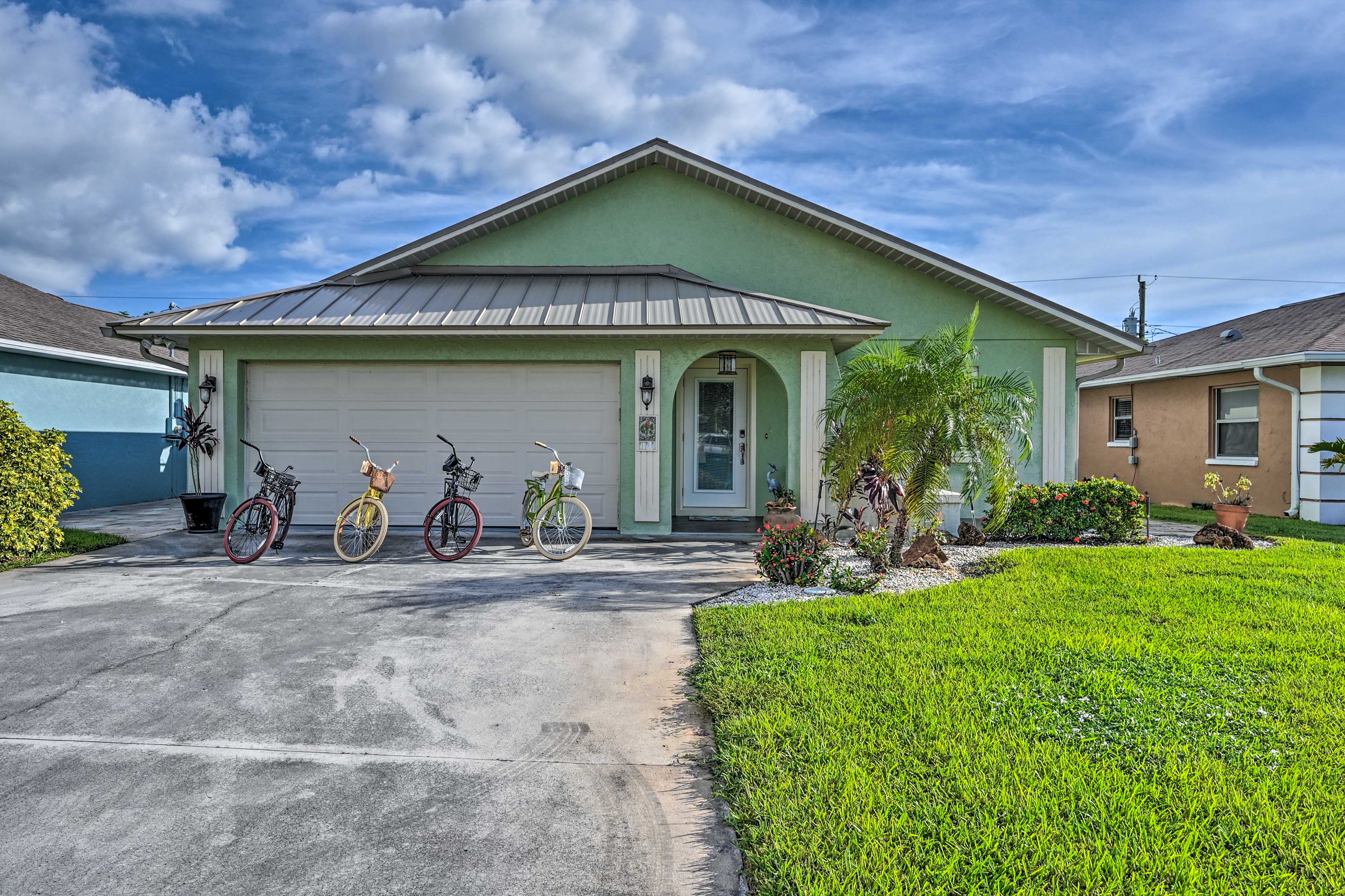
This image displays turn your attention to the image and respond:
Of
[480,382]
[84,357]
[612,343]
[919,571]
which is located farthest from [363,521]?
[84,357]

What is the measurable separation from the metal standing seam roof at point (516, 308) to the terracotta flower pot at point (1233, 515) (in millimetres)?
5392

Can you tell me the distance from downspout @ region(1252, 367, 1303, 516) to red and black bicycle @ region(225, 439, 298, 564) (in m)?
15.5

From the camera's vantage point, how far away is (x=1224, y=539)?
8742 mm

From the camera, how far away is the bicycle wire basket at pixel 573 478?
7773 mm

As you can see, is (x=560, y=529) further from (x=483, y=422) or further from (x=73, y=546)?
(x=73, y=546)

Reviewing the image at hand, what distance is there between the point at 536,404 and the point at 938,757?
777cm

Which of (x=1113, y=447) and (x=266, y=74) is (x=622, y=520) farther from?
(x=1113, y=447)

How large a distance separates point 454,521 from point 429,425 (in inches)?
94.1

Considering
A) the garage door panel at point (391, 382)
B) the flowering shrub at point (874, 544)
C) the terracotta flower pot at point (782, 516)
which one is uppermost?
the garage door panel at point (391, 382)

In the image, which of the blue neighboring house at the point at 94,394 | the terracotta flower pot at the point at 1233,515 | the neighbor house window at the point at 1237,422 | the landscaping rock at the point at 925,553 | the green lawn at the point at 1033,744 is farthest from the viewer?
the neighbor house window at the point at 1237,422

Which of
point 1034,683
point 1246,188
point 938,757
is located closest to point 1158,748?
point 1034,683

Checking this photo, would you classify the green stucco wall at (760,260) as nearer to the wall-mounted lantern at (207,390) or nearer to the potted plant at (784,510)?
the potted plant at (784,510)

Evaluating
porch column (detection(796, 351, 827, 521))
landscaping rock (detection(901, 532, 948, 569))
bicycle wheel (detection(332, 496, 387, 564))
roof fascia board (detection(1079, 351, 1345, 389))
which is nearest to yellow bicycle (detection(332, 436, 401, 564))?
bicycle wheel (detection(332, 496, 387, 564))

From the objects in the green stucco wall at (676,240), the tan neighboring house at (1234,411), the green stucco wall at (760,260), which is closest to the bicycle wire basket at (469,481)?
the green stucco wall at (760,260)
